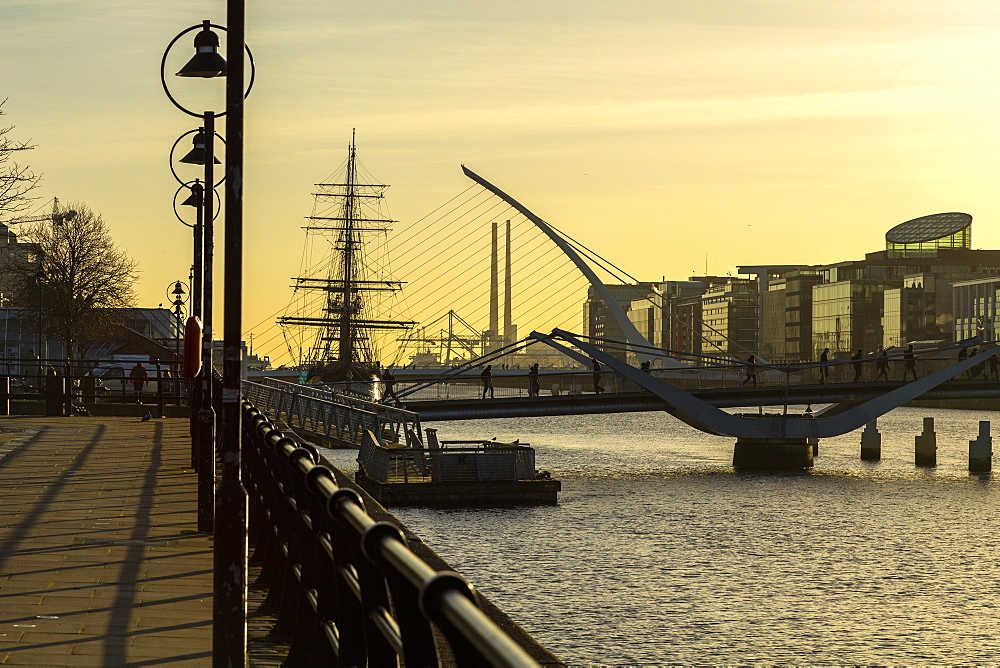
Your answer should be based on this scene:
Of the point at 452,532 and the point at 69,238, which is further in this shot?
the point at 69,238

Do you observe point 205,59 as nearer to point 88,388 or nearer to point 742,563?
point 742,563

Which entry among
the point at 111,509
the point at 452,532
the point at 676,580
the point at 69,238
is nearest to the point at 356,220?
the point at 69,238

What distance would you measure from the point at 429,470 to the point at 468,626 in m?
40.1

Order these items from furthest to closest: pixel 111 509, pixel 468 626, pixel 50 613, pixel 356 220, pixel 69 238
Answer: pixel 356 220, pixel 69 238, pixel 111 509, pixel 50 613, pixel 468 626

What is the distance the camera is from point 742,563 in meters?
31.8

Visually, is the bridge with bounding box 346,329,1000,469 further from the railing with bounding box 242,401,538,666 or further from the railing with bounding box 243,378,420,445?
the railing with bounding box 242,401,538,666

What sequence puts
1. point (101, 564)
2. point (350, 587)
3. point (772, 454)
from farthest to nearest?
point (772, 454), point (101, 564), point (350, 587)

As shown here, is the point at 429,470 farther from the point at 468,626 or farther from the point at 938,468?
the point at 468,626

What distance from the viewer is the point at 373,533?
344 cm

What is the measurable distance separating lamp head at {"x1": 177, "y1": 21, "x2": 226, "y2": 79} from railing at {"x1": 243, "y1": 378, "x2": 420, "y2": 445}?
33.1 m

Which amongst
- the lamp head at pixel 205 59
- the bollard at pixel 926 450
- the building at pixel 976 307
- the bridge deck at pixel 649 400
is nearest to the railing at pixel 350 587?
the lamp head at pixel 205 59

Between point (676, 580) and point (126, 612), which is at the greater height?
point (126, 612)

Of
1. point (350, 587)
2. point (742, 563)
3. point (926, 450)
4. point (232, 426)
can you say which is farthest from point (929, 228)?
point (350, 587)

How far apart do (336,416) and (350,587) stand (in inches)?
1676
